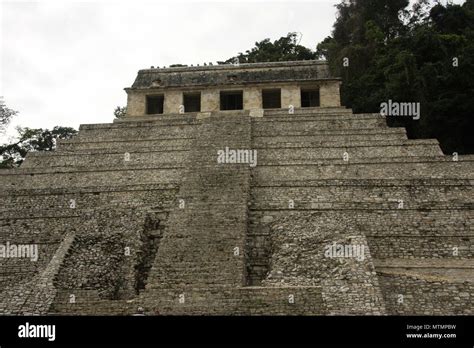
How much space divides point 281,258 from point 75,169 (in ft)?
28.5

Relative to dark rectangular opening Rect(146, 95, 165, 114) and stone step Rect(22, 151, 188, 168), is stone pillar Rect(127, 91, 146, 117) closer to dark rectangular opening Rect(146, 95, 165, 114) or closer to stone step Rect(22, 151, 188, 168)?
dark rectangular opening Rect(146, 95, 165, 114)

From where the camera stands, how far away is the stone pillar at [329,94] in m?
22.8

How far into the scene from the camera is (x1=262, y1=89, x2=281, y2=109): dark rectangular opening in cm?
2387

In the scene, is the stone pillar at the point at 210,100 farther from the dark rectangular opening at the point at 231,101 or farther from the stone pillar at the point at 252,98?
the stone pillar at the point at 252,98

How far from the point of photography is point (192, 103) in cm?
2469

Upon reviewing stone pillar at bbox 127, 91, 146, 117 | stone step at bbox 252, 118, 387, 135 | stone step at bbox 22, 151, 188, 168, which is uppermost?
stone pillar at bbox 127, 91, 146, 117

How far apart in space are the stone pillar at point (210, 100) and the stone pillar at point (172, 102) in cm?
113

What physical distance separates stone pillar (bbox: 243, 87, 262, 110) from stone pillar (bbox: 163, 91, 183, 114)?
3133 mm

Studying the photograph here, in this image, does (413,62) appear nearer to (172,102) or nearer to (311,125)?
(311,125)

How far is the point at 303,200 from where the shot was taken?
43.6 ft

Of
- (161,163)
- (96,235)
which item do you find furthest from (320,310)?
(161,163)

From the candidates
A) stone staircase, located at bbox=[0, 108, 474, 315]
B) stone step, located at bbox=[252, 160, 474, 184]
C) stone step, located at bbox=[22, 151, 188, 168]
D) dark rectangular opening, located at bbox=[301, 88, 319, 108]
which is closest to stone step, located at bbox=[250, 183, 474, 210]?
stone staircase, located at bbox=[0, 108, 474, 315]

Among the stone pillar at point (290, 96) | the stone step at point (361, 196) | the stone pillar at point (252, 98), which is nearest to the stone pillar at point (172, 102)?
the stone pillar at point (252, 98)
